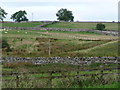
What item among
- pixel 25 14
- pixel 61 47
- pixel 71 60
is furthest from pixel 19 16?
pixel 71 60

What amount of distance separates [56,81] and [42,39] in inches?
2020

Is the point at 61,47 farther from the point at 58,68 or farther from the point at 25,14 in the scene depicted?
the point at 25,14

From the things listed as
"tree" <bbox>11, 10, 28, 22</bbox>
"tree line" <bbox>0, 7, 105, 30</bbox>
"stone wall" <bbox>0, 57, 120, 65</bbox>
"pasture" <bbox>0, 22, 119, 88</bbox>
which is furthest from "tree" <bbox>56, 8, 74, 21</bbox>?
"stone wall" <bbox>0, 57, 120, 65</bbox>

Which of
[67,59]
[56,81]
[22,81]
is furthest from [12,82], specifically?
[67,59]

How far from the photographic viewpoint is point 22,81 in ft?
61.1

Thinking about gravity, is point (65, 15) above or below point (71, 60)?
above

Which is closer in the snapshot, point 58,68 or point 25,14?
point 58,68

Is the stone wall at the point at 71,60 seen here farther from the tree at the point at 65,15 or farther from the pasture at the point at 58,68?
the tree at the point at 65,15

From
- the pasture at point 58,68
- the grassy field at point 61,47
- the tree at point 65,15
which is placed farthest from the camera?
the tree at point 65,15

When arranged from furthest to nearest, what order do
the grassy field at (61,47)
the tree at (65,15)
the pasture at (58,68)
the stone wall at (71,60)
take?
the tree at (65,15) → the grassy field at (61,47) → the stone wall at (71,60) → the pasture at (58,68)

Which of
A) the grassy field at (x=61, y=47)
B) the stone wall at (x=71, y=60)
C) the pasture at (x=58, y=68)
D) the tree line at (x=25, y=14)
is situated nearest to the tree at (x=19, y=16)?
the tree line at (x=25, y=14)

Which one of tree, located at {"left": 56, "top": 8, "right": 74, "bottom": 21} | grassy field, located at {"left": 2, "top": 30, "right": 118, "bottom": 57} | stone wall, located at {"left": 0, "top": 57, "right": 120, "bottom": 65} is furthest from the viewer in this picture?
tree, located at {"left": 56, "top": 8, "right": 74, "bottom": 21}

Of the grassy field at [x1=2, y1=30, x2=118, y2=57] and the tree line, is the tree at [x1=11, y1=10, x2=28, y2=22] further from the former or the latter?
the grassy field at [x1=2, y1=30, x2=118, y2=57]

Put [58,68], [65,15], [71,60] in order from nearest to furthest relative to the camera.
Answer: [58,68]
[71,60]
[65,15]
